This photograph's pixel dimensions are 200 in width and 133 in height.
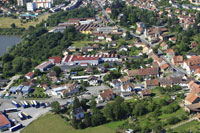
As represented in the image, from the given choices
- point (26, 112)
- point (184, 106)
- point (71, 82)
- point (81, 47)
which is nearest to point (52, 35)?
point (81, 47)

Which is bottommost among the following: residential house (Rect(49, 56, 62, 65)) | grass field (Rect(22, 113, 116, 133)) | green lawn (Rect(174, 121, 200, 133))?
grass field (Rect(22, 113, 116, 133))

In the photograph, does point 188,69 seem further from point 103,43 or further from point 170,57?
point 103,43

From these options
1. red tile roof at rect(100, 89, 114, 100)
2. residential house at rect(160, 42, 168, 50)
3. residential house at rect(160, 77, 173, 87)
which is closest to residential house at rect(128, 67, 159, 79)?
residential house at rect(160, 77, 173, 87)

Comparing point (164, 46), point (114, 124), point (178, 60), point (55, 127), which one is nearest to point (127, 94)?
point (114, 124)

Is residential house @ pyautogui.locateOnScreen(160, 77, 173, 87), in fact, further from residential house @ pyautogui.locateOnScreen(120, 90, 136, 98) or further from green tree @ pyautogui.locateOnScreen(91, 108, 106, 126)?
green tree @ pyautogui.locateOnScreen(91, 108, 106, 126)

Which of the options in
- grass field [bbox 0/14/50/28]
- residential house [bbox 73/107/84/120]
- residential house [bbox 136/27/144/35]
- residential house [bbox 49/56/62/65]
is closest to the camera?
residential house [bbox 73/107/84/120]

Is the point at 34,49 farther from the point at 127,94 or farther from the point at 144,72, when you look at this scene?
the point at 127,94

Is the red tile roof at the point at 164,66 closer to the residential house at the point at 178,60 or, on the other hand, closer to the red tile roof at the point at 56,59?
the residential house at the point at 178,60
